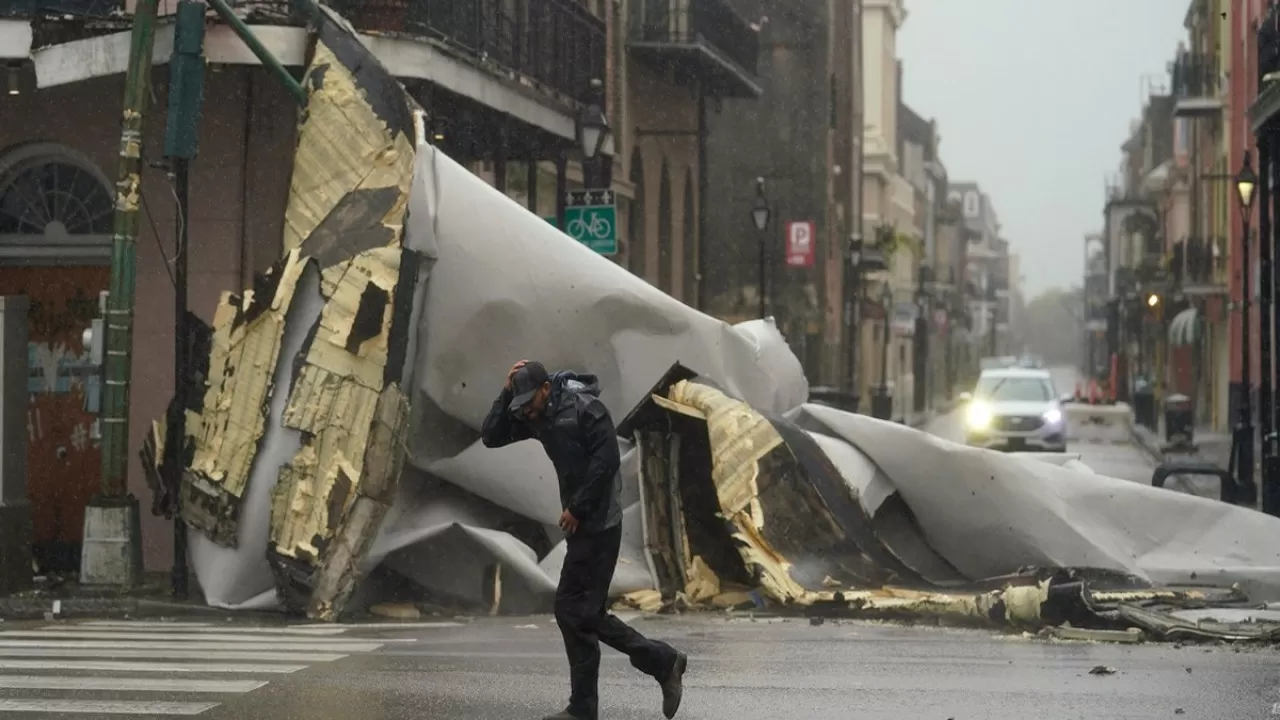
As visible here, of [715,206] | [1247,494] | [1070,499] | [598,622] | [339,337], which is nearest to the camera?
[598,622]

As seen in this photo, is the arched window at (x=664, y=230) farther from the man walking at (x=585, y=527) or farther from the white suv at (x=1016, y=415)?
the man walking at (x=585, y=527)

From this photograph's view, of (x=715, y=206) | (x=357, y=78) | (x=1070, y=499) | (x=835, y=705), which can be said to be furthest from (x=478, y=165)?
(x=715, y=206)

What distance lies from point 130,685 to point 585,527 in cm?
266

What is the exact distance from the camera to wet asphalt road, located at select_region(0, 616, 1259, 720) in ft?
28.2

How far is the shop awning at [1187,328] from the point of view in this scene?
56.5m

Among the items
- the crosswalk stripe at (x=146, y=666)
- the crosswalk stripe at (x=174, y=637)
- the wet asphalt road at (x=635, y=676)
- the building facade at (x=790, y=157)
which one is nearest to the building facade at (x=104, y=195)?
the crosswalk stripe at (x=174, y=637)

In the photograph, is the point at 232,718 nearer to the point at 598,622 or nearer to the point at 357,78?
the point at 598,622

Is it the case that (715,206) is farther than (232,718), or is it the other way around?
(715,206)

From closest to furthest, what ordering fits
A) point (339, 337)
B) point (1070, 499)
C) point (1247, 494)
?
point (339, 337), point (1070, 499), point (1247, 494)

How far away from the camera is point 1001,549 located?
13898mm

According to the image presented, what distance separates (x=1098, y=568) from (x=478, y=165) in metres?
12.0

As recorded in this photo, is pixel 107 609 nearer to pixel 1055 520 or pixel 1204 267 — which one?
pixel 1055 520

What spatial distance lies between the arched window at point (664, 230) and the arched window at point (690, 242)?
1.00 meters

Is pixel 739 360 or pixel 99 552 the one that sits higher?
pixel 739 360
